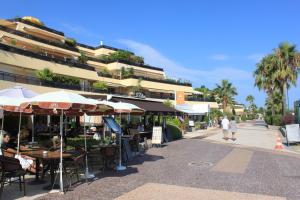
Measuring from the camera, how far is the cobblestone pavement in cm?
958

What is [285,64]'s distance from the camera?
154 feet

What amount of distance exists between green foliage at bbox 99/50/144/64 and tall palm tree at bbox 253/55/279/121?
816 inches

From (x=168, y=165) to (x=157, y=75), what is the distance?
5350 centimetres

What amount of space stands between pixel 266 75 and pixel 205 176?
145ft

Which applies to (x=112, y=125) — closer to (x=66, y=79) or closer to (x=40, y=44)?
(x=66, y=79)

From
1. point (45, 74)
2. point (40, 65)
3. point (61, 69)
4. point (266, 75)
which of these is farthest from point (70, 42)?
point (266, 75)

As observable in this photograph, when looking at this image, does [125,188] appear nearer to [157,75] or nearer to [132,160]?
[132,160]

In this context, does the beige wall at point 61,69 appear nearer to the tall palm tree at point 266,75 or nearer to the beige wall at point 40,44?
the beige wall at point 40,44

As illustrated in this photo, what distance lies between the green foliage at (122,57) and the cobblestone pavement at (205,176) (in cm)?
4303

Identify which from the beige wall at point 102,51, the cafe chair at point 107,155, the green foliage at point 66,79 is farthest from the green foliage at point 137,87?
the cafe chair at point 107,155

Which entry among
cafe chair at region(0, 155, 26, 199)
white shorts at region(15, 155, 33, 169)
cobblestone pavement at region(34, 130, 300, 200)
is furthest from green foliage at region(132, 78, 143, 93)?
cafe chair at region(0, 155, 26, 199)

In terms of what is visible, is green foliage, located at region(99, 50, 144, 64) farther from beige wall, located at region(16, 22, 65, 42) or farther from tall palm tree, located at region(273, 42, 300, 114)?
tall palm tree, located at region(273, 42, 300, 114)

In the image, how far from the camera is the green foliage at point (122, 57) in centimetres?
5936

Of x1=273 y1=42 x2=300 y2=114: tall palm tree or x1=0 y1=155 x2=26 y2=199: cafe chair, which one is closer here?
x1=0 y1=155 x2=26 y2=199: cafe chair
